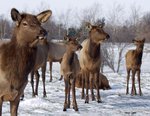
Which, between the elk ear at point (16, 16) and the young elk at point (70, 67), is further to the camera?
the young elk at point (70, 67)

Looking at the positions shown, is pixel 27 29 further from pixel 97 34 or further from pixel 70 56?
pixel 97 34

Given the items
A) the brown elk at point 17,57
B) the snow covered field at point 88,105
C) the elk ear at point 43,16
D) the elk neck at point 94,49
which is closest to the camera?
the brown elk at point 17,57

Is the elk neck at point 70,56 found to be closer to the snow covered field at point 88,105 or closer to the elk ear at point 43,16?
the snow covered field at point 88,105

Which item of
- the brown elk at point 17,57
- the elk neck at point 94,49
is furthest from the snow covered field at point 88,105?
the brown elk at point 17,57

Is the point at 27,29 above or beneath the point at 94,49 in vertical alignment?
above

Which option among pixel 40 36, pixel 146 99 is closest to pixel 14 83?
pixel 40 36

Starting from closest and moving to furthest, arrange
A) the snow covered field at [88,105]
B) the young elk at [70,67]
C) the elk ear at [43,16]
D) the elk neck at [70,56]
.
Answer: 1. the elk ear at [43,16]
2. the snow covered field at [88,105]
3. the young elk at [70,67]
4. the elk neck at [70,56]

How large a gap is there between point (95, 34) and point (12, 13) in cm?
577

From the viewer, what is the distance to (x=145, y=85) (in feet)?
56.5

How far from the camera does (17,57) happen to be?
645 centimetres

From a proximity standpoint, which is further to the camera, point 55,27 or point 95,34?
point 55,27

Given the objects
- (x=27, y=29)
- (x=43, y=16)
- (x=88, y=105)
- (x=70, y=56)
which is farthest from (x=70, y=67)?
(x=27, y=29)

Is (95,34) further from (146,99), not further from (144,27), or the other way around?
(144,27)

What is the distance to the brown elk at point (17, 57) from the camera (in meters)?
6.22
